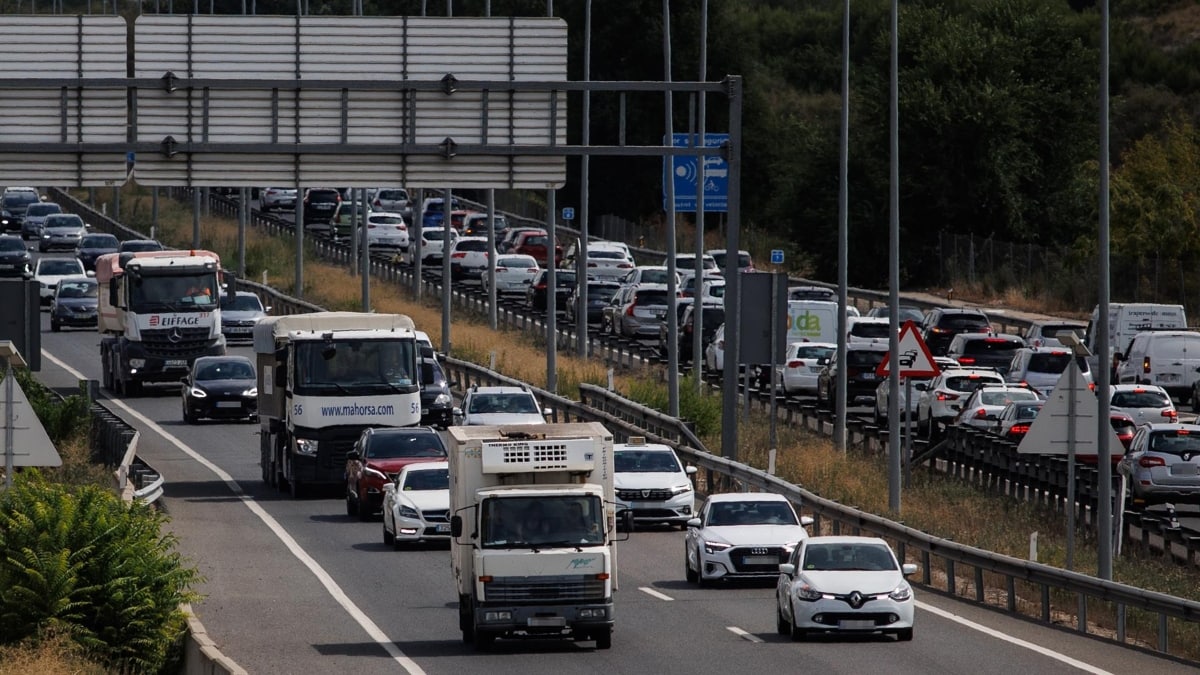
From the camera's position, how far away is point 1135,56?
400ft

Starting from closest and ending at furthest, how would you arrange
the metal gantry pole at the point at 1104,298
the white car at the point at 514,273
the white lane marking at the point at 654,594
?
the metal gantry pole at the point at 1104,298 < the white lane marking at the point at 654,594 < the white car at the point at 514,273

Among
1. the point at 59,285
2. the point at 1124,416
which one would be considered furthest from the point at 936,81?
the point at 1124,416

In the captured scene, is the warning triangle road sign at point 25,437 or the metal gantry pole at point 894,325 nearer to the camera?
the warning triangle road sign at point 25,437

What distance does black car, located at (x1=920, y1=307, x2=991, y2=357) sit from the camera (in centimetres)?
5759

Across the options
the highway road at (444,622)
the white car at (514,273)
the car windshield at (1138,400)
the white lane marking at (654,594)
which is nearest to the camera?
the highway road at (444,622)

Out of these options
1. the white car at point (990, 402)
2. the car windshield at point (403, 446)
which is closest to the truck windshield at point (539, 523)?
the car windshield at point (403, 446)

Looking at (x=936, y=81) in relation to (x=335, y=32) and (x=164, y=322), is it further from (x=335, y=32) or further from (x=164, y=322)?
(x=335, y=32)

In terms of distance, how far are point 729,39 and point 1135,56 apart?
2878cm

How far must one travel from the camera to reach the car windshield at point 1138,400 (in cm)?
4122

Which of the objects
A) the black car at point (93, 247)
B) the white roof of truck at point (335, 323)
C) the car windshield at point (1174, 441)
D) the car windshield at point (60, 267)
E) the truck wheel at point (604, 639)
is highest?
the black car at point (93, 247)

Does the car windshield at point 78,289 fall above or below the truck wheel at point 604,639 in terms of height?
above

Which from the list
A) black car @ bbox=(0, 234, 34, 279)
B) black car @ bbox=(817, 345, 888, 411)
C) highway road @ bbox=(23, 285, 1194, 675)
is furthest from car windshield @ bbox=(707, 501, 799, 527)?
black car @ bbox=(0, 234, 34, 279)

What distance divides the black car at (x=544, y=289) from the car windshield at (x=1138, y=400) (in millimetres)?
34010

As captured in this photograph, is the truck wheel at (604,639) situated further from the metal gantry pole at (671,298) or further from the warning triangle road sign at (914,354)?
the metal gantry pole at (671,298)
